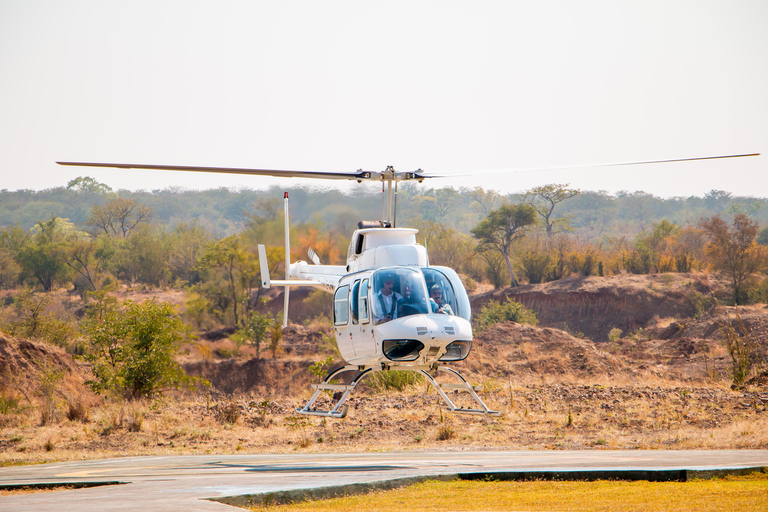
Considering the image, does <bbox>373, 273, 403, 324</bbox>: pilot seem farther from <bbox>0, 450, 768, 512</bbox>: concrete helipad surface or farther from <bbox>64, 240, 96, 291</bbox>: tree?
<bbox>64, 240, 96, 291</bbox>: tree

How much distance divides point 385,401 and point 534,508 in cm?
1517

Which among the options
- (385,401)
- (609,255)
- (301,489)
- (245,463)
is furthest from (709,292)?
(301,489)

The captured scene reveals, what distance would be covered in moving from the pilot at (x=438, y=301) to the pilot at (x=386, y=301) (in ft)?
1.99

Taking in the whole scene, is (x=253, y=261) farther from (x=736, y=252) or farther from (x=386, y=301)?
(x=386, y=301)

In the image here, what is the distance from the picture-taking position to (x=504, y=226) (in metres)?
57.4

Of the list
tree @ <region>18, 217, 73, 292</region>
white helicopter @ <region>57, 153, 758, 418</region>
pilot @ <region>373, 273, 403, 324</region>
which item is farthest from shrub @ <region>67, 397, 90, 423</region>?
tree @ <region>18, 217, 73, 292</region>

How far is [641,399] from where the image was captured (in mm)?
21609

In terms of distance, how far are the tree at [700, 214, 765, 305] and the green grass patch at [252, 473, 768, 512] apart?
1673 inches

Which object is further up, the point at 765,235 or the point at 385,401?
the point at 765,235

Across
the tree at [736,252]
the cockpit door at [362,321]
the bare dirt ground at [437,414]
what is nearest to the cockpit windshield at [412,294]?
the cockpit door at [362,321]

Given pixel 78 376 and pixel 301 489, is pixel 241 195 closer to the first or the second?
pixel 78 376

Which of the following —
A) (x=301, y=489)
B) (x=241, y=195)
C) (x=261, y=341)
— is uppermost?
(x=241, y=195)

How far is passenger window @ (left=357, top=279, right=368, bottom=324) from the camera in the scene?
13488 mm

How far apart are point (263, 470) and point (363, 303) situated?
3420 mm
